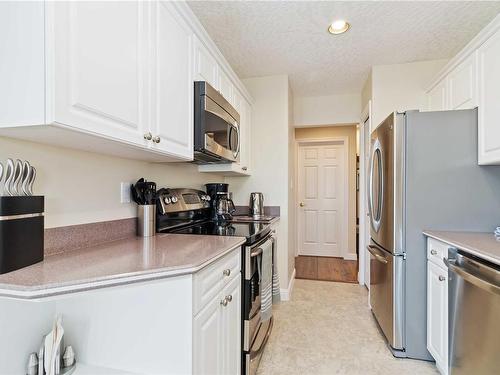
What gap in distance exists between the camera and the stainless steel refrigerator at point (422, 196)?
185 cm

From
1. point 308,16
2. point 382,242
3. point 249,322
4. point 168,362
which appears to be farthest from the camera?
point 382,242

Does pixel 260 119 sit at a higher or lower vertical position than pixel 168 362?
higher

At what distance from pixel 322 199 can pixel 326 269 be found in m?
1.36

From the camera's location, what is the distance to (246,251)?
5.26 feet

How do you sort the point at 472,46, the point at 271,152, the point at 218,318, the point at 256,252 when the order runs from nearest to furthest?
the point at 218,318 < the point at 256,252 < the point at 472,46 < the point at 271,152

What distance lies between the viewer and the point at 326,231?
4.95 metres

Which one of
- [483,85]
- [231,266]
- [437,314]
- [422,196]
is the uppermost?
[483,85]

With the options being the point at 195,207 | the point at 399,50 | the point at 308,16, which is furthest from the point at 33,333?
the point at 399,50

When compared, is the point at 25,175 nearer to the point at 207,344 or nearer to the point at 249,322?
the point at 207,344

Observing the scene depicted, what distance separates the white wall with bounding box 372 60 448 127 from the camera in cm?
285

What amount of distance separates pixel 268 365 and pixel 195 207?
131 centimetres

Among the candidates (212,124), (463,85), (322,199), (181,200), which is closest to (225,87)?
(212,124)

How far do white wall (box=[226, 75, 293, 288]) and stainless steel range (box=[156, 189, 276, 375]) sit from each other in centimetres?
99

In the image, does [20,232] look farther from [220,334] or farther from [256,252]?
[256,252]
